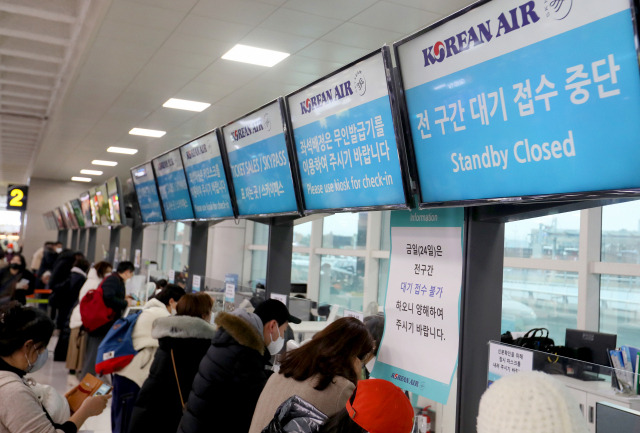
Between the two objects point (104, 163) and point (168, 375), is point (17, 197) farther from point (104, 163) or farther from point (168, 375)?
point (168, 375)

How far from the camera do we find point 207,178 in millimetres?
4852

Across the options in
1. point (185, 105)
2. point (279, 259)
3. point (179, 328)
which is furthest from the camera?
point (185, 105)

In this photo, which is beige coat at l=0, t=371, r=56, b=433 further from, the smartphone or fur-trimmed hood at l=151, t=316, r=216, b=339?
fur-trimmed hood at l=151, t=316, r=216, b=339

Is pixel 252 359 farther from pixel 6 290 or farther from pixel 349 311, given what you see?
pixel 6 290

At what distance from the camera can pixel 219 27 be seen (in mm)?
5438

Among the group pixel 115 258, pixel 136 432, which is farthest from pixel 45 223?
pixel 136 432

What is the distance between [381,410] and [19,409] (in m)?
1.52

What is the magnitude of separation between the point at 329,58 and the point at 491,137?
4.46m

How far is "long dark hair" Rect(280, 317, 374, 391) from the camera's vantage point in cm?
246

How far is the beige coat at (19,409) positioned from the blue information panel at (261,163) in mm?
1674

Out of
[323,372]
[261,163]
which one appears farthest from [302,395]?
[261,163]

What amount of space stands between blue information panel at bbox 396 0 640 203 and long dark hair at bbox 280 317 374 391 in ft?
2.27

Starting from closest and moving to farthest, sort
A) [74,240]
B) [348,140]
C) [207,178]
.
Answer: [348,140]
[207,178]
[74,240]

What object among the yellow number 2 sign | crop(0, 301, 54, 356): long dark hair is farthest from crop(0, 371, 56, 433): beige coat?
the yellow number 2 sign
